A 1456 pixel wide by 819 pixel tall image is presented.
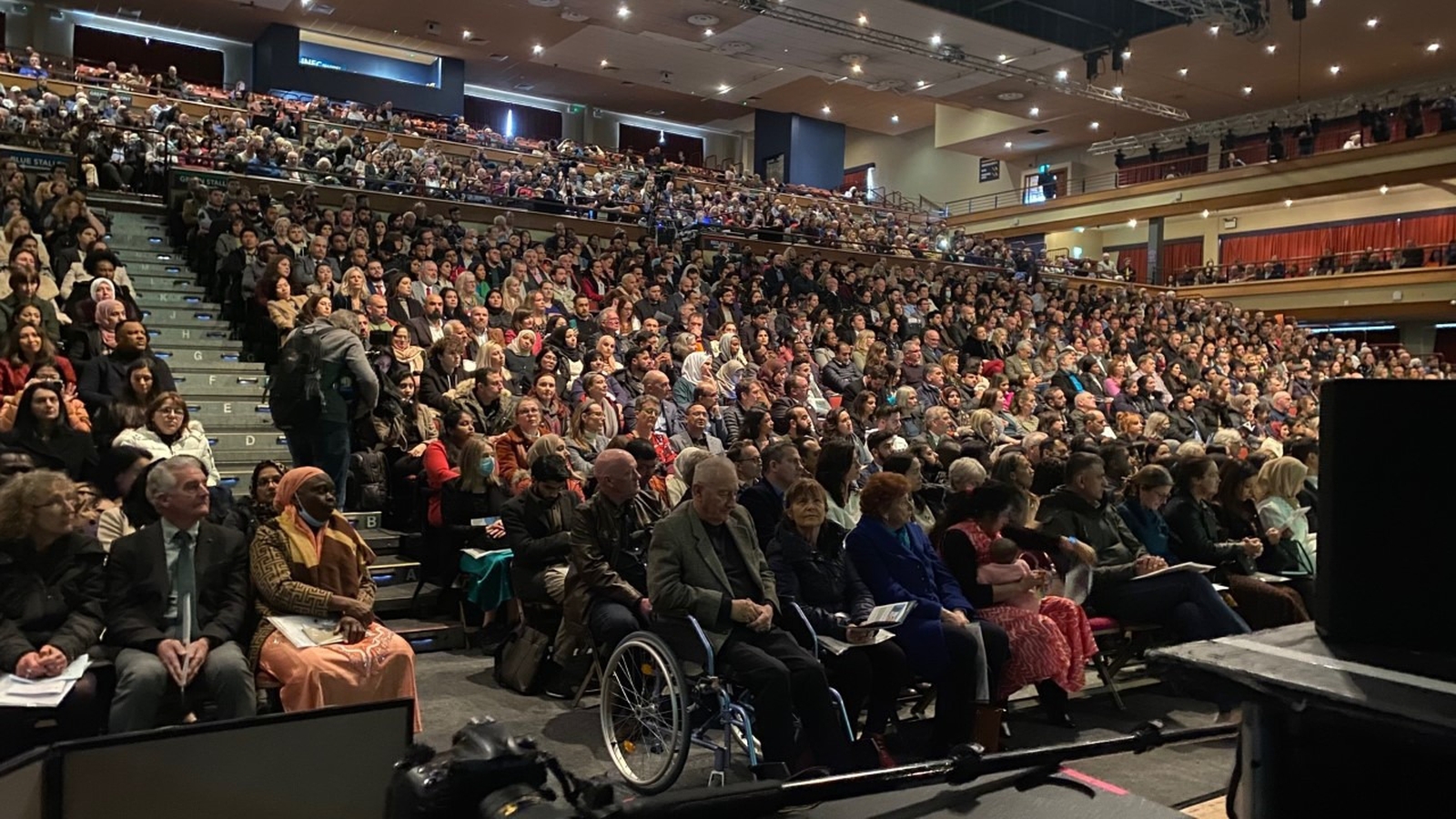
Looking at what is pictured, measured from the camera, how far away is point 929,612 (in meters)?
3.54

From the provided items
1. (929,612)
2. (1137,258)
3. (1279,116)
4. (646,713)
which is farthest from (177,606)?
(1137,258)

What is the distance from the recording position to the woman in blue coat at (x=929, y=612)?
3.46m

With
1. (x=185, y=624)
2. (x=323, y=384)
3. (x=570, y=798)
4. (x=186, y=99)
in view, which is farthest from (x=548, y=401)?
(x=186, y=99)

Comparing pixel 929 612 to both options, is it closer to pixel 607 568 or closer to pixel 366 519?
pixel 607 568

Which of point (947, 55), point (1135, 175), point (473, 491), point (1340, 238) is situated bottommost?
point (473, 491)

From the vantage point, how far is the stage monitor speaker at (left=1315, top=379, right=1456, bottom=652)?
1009 mm

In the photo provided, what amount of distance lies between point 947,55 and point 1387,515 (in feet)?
57.9

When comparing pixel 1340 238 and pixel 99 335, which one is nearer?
pixel 99 335

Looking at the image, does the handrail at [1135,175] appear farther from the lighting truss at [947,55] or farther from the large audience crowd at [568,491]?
the large audience crowd at [568,491]

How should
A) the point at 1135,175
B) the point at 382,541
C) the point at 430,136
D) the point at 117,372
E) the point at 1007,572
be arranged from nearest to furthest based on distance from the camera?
the point at 1007,572, the point at 117,372, the point at 382,541, the point at 430,136, the point at 1135,175

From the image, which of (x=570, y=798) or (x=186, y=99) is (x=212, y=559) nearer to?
(x=570, y=798)

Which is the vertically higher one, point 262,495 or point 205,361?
point 205,361

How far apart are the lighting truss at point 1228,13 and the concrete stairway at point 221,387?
13.3m

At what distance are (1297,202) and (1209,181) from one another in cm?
510
